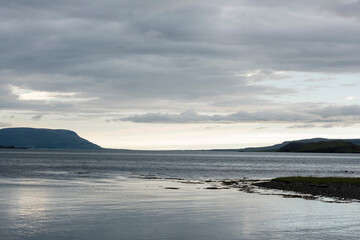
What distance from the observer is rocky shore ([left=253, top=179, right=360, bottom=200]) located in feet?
172

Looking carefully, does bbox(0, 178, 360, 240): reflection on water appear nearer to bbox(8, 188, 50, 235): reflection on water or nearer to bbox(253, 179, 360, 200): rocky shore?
bbox(8, 188, 50, 235): reflection on water

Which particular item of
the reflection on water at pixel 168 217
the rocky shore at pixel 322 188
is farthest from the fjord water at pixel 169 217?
the rocky shore at pixel 322 188

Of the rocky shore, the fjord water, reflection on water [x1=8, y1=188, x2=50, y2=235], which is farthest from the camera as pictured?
the rocky shore

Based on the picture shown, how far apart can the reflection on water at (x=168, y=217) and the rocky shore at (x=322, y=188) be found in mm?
7736

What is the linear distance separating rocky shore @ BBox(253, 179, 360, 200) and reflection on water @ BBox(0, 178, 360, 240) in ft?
25.4

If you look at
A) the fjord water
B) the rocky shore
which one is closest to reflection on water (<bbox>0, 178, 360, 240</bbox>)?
the fjord water

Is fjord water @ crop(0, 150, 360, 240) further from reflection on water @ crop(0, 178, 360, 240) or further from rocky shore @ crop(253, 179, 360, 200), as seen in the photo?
rocky shore @ crop(253, 179, 360, 200)

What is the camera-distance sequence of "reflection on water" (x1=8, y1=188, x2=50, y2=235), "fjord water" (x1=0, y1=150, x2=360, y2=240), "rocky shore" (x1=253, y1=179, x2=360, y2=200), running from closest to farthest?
1. "fjord water" (x1=0, y1=150, x2=360, y2=240)
2. "reflection on water" (x1=8, y1=188, x2=50, y2=235)
3. "rocky shore" (x1=253, y1=179, x2=360, y2=200)

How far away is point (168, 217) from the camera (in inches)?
1332

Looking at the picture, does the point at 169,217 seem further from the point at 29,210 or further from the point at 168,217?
the point at 29,210

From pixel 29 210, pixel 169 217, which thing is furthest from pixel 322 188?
pixel 29 210

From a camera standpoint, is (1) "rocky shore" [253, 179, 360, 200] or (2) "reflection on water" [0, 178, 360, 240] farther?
(1) "rocky shore" [253, 179, 360, 200]

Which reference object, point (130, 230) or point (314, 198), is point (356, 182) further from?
point (130, 230)

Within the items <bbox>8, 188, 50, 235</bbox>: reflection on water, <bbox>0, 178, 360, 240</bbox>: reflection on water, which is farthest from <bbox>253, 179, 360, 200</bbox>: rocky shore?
<bbox>8, 188, 50, 235</bbox>: reflection on water
